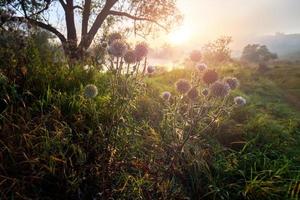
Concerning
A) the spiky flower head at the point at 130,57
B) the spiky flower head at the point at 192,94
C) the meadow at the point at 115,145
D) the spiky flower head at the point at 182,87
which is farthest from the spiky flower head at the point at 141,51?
the spiky flower head at the point at 192,94

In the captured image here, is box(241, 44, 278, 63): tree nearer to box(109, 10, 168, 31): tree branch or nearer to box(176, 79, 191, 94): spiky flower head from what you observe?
box(109, 10, 168, 31): tree branch

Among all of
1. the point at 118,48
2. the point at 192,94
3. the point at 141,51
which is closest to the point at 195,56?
the point at 141,51

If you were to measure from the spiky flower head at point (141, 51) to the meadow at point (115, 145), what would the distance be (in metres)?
0.16

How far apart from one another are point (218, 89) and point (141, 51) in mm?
857

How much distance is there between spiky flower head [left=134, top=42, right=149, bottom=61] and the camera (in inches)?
149

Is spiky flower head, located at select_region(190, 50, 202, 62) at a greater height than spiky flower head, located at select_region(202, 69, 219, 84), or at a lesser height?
greater

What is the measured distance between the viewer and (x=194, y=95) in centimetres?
358

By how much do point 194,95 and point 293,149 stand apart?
2898 mm

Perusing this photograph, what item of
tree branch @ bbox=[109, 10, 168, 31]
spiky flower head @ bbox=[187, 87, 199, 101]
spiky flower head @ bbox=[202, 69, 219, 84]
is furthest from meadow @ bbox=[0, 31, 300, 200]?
tree branch @ bbox=[109, 10, 168, 31]

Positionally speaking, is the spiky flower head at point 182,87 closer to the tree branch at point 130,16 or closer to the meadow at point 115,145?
the meadow at point 115,145

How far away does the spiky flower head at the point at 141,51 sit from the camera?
12.4 feet

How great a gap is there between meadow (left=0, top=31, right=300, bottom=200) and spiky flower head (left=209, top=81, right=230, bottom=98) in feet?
0.05

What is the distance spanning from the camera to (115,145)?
12.3ft

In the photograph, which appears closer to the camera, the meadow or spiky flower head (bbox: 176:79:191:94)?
the meadow
